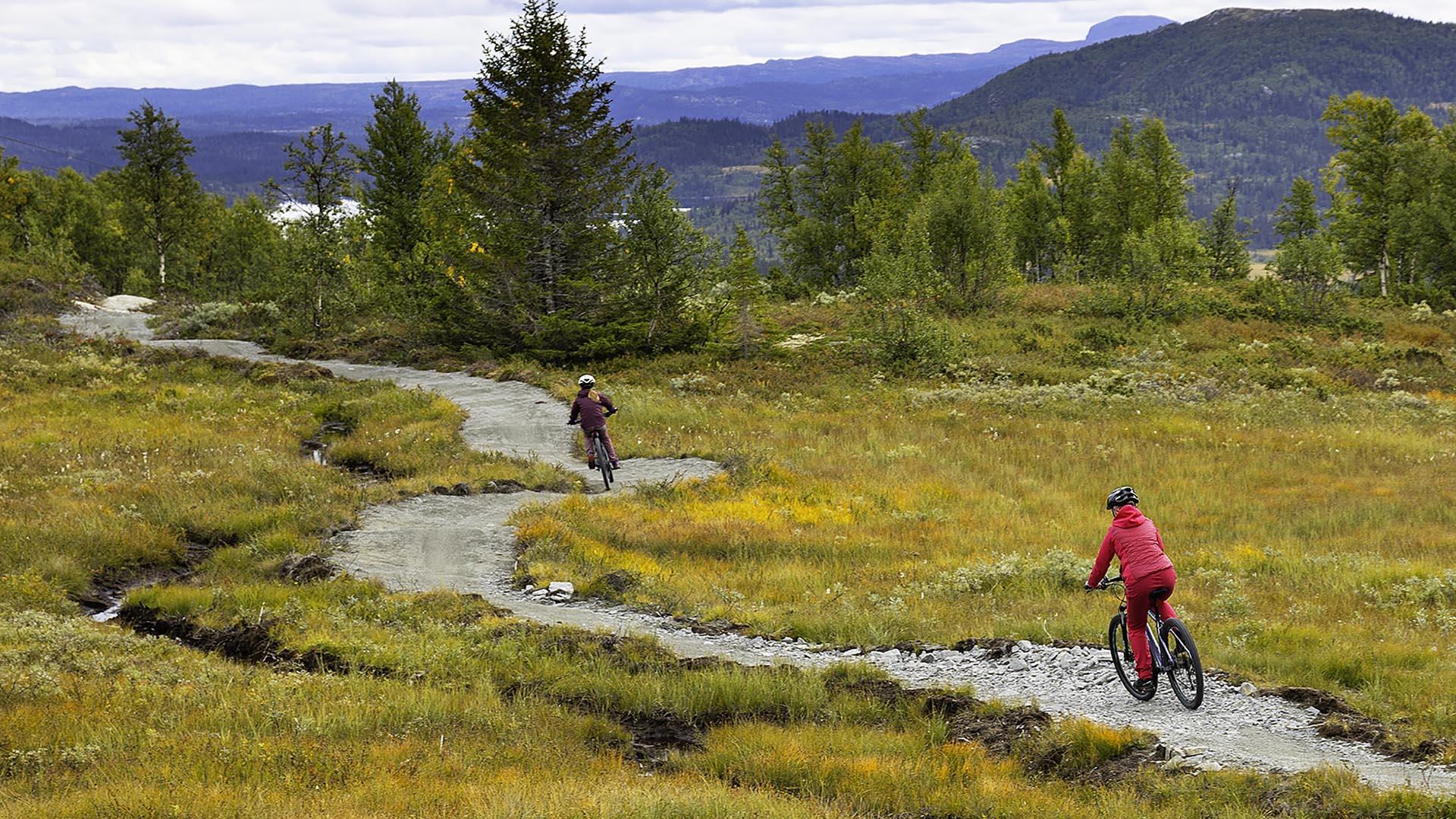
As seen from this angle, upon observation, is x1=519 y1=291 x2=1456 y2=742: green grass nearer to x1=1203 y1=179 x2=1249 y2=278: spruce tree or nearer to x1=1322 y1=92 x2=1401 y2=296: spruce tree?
x1=1203 y1=179 x2=1249 y2=278: spruce tree

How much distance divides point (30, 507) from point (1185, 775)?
17956 mm

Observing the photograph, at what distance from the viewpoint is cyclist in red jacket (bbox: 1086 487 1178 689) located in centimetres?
932

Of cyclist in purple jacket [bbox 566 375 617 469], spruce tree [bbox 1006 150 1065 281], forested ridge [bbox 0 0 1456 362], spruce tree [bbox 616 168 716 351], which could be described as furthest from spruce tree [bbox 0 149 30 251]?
spruce tree [bbox 1006 150 1065 281]

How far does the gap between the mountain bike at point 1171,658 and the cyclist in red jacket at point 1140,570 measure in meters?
0.05

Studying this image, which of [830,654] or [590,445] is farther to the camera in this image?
[590,445]

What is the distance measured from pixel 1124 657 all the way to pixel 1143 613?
41.8 inches

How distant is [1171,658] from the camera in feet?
30.5

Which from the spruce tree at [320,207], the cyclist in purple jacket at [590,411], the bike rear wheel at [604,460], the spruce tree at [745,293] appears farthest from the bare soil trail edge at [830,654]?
the spruce tree at [320,207]

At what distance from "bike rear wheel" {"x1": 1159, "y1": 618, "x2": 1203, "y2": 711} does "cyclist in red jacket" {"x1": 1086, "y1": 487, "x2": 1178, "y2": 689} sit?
17cm

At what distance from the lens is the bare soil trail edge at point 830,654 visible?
8.23 meters

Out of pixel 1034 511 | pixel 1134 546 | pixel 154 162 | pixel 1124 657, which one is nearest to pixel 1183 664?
pixel 1124 657

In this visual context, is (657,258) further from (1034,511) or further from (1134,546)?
(1134,546)

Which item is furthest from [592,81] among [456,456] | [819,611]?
[819,611]

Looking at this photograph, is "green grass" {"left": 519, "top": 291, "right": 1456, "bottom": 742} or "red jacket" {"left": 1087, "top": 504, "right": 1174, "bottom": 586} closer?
"red jacket" {"left": 1087, "top": 504, "right": 1174, "bottom": 586}
